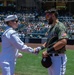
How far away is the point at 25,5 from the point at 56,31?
32.4m

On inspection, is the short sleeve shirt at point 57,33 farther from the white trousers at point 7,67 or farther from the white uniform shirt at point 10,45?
the white trousers at point 7,67

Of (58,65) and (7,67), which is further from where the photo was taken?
(58,65)

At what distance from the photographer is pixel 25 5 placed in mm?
38219

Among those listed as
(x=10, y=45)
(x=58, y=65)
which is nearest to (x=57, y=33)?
(x=58, y=65)

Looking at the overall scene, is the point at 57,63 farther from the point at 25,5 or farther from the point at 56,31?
the point at 25,5

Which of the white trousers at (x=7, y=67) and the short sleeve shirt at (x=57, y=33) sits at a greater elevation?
the short sleeve shirt at (x=57, y=33)

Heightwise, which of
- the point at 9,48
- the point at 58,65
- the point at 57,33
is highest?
the point at 57,33

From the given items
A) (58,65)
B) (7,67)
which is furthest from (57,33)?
(7,67)

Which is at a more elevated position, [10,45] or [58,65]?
[10,45]

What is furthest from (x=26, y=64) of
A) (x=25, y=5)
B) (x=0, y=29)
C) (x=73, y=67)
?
(x=25, y=5)

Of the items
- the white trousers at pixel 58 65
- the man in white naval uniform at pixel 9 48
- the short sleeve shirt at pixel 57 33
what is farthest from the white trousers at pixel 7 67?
the short sleeve shirt at pixel 57 33

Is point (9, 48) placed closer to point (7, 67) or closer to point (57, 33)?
point (7, 67)

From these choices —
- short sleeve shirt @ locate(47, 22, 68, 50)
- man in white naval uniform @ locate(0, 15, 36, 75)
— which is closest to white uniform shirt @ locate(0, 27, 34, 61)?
man in white naval uniform @ locate(0, 15, 36, 75)

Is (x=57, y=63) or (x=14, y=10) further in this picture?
(x=14, y=10)
